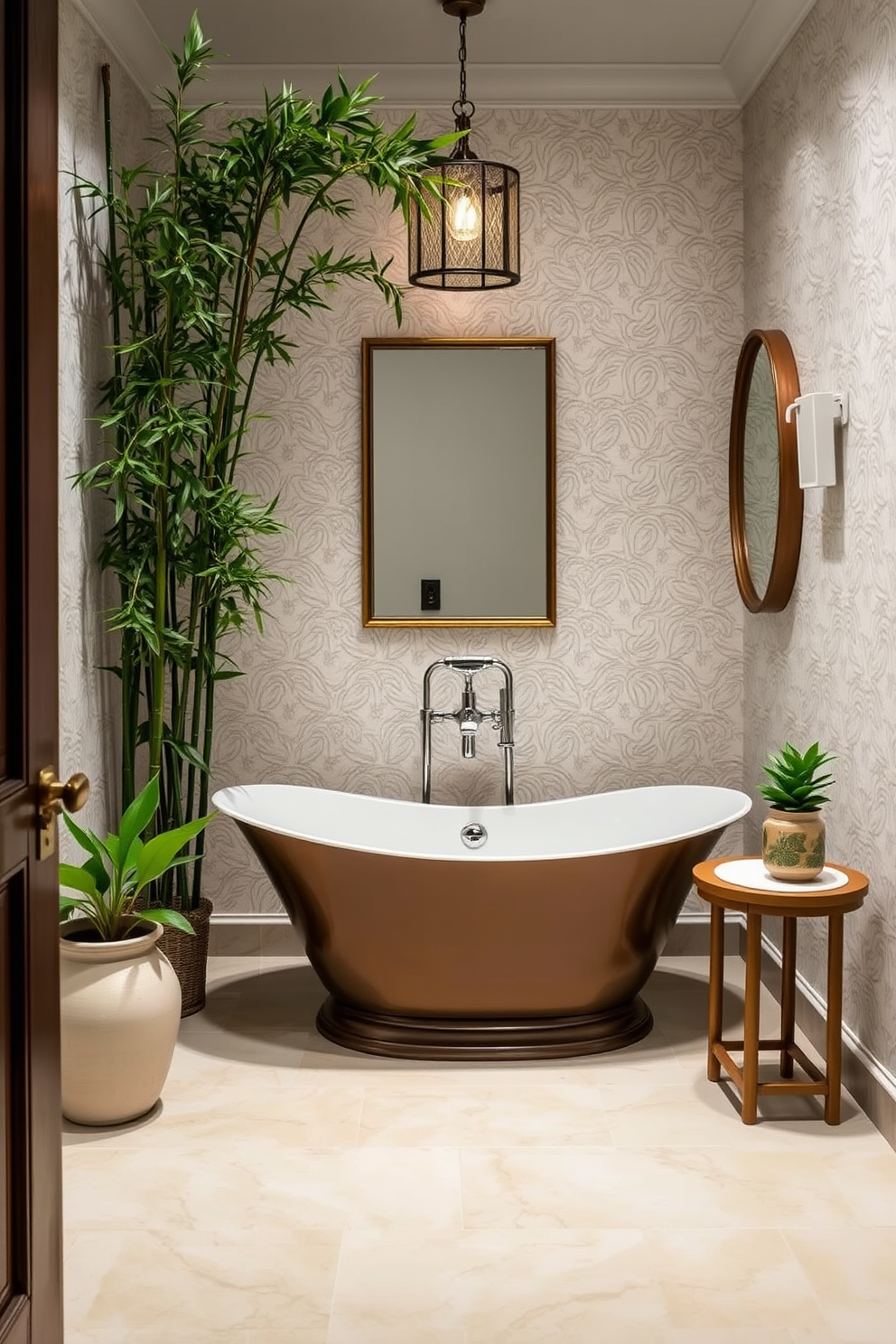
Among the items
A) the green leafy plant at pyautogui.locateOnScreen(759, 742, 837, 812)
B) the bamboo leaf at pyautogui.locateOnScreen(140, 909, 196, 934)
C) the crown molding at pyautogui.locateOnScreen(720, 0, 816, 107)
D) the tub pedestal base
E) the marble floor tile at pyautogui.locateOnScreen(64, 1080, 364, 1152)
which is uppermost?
the crown molding at pyautogui.locateOnScreen(720, 0, 816, 107)

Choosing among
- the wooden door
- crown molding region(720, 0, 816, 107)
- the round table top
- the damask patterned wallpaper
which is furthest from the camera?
the damask patterned wallpaper

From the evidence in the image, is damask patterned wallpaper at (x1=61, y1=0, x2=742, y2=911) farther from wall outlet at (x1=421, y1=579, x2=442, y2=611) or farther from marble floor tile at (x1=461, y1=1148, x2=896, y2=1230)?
marble floor tile at (x1=461, y1=1148, x2=896, y2=1230)

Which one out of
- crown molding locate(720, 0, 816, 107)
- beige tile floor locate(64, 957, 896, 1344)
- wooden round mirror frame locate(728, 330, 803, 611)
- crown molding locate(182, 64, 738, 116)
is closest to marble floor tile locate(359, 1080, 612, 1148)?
beige tile floor locate(64, 957, 896, 1344)

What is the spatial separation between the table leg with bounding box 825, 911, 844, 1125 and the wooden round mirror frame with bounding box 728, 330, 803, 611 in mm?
1099

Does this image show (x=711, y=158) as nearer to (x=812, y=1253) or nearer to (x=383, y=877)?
(x=383, y=877)

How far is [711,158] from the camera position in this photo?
4082 millimetres

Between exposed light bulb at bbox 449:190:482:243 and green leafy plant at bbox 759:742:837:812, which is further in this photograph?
exposed light bulb at bbox 449:190:482:243

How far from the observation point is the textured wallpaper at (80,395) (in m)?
3.23

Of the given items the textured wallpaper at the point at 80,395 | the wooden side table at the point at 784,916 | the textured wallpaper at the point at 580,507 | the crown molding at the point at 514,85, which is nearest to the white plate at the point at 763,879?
the wooden side table at the point at 784,916

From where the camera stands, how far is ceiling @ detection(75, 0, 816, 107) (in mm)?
3545

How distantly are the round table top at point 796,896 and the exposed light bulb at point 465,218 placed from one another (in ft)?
6.07

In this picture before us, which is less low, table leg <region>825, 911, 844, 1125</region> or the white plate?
the white plate

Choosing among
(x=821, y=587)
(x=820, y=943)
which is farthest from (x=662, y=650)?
(x=820, y=943)

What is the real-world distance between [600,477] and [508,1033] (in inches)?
71.0
